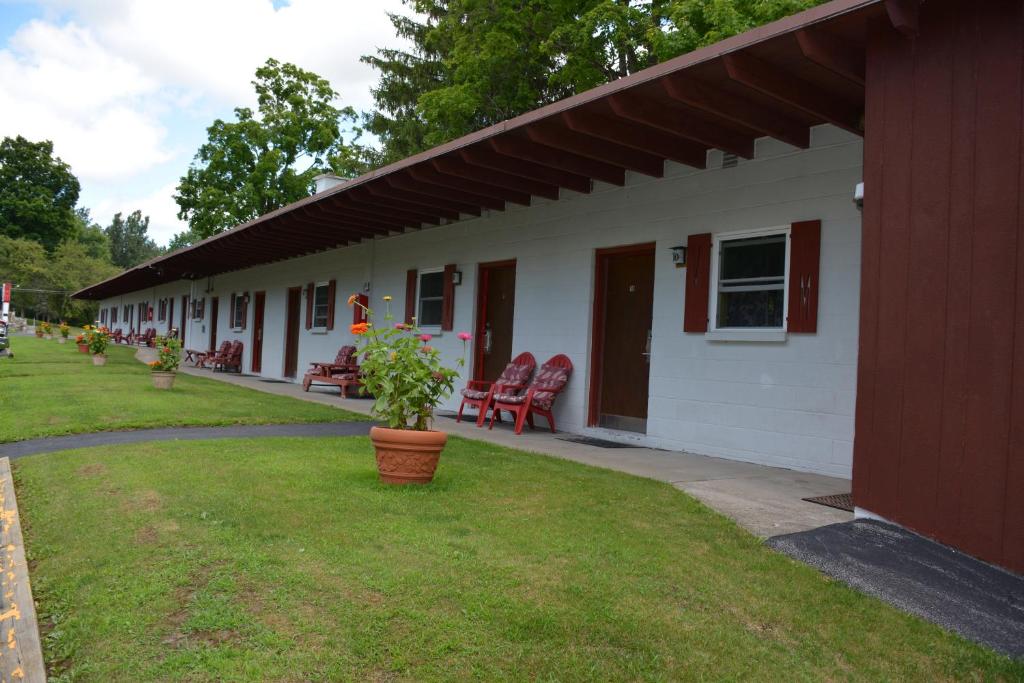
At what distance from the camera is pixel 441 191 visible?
29.9 feet

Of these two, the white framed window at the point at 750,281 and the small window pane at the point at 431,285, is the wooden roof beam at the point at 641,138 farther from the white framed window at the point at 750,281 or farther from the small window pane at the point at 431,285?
the small window pane at the point at 431,285

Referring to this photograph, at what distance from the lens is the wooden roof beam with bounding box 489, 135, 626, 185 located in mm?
6980

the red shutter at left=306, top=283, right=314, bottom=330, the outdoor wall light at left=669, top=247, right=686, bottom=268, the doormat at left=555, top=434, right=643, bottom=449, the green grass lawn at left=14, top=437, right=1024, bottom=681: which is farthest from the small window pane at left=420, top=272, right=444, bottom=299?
the green grass lawn at left=14, top=437, right=1024, bottom=681

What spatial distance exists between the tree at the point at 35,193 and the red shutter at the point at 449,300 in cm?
6108

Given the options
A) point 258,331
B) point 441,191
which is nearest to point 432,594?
point 441,191

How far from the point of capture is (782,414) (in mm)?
6387

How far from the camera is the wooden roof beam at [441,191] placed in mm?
8532

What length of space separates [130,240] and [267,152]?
81.8 meters

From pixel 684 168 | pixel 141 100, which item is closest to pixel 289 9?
pixel 141 100

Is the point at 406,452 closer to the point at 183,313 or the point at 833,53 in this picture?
the point at 833,53

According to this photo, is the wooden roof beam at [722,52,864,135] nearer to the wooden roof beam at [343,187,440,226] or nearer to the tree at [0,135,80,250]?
the wooden roof beam at [343,187,440,226]

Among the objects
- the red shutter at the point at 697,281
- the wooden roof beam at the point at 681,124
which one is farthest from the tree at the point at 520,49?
the red shutter at the point at 697,281

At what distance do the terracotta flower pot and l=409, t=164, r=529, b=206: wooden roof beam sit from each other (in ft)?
13.4

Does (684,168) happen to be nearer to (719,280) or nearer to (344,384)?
(719,280)
